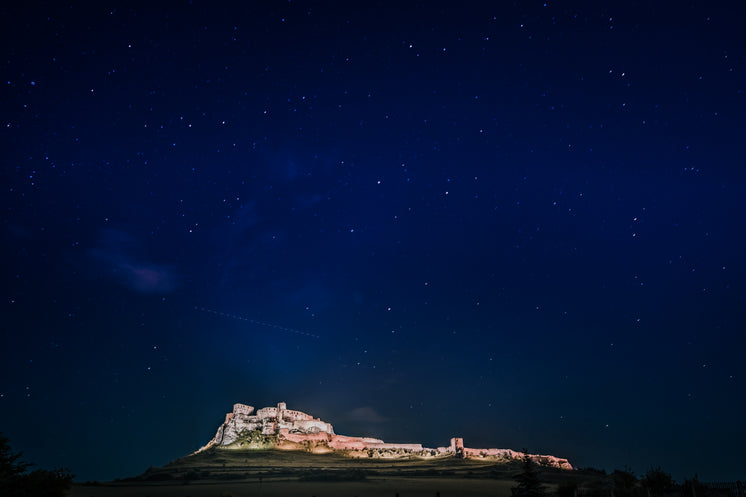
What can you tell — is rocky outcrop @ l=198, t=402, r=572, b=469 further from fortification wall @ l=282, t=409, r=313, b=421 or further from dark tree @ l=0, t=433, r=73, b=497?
dark tree @ l=0, t=433, r=73, b=497

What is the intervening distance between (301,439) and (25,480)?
13258 cm

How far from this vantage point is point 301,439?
451 ft

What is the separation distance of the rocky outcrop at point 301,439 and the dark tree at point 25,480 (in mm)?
112192

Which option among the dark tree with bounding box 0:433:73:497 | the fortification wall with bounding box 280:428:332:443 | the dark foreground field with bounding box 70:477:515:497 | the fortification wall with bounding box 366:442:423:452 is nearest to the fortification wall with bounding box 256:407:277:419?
the fortification wall with bounding box 280:428:332:443

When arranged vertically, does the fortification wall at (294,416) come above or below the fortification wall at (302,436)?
above

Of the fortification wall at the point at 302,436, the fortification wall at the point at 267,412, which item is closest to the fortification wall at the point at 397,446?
the fortification wall at the point at 302,436

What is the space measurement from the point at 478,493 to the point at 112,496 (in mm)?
48879

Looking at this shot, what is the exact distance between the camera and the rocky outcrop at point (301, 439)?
12456cm

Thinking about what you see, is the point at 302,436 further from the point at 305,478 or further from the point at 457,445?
the point at 305,478

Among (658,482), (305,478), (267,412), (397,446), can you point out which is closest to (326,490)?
(305,478)

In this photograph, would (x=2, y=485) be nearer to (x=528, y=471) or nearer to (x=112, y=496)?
(x=528, y=471)

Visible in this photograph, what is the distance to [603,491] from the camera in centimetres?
2506

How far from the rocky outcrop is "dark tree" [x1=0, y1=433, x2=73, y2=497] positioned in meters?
112

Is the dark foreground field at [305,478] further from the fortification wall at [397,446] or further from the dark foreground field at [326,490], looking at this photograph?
the fortification wall at [397,446]
